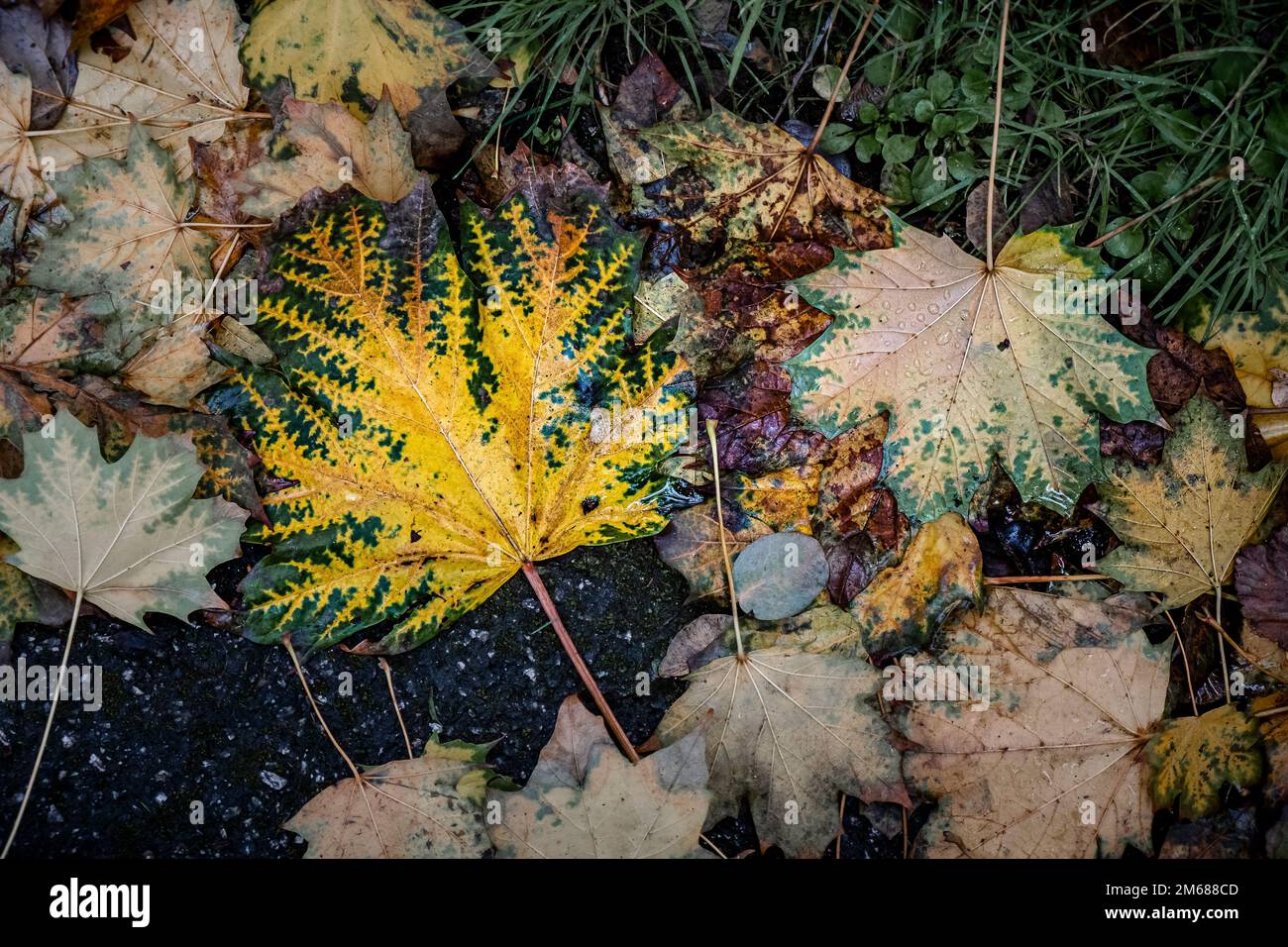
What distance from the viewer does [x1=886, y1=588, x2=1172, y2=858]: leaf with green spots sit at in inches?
75.1

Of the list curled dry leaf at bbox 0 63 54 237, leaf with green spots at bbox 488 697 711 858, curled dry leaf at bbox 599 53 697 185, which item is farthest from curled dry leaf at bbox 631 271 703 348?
curled dry leaf at bbox 0 63 54 237

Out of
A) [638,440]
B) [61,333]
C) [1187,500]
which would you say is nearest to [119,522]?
[61,333]

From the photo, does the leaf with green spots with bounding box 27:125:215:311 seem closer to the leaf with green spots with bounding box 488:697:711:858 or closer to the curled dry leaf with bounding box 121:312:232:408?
the curled dry leaf with bounding box 121:312:232:408

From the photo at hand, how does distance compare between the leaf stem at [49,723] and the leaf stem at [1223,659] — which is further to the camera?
the leaf stem at [1223,659]

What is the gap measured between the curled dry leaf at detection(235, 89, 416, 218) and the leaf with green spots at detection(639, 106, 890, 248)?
21.5 inches

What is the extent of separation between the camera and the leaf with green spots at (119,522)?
72.0 inches

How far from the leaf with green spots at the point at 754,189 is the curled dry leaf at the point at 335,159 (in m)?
0.55

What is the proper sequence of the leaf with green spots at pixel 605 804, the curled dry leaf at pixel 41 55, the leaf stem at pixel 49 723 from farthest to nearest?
the curled dry leaf at pixel 41 55, the leaf stem at pixel 49 723, the leaf with green spots at pixel 605 804

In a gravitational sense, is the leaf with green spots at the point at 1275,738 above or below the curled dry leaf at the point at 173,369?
below

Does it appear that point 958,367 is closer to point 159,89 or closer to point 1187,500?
point 1187,500

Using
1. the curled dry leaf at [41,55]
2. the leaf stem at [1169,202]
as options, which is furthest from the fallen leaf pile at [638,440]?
the leaf stem at [1169,202]

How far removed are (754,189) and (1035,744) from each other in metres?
1.34

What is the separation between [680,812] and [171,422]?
1.33 meters

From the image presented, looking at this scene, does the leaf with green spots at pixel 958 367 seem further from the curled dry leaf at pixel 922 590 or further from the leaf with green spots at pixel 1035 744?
the leaf with green spots at pixel 1035 744
